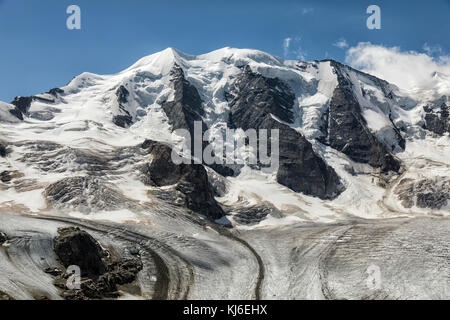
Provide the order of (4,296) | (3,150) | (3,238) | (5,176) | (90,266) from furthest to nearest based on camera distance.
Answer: (3,150) < (5,176) < (3,238) < (90,266) < (4,296)

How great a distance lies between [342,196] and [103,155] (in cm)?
8582

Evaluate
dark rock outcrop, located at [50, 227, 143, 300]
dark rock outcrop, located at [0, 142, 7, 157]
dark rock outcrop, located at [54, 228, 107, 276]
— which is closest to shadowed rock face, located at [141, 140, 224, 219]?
dark rock outcrop, located at [0, 142, 7, 157]

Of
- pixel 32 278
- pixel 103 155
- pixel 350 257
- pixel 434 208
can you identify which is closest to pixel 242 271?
pixel 350 257

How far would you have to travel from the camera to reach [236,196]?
16338 centimetres

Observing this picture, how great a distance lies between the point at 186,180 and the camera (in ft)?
472

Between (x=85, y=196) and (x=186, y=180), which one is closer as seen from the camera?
(x=85, y=196)

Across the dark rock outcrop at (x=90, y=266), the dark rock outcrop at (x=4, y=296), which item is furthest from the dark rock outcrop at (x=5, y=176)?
the dark rock outcrop at (x=4, y=296)

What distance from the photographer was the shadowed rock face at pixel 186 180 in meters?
140

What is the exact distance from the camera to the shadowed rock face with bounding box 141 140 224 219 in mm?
140000

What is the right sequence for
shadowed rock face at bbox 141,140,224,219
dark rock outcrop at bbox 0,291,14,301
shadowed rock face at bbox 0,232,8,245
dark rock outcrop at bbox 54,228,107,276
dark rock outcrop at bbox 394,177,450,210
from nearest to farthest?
1. dark rock outcrop at bbox 0,291,14,301
2. dark rock outcrop at bbox 54,228,107,276
3. shadowed rock face at bbox 0,232,8,245
4. shadowed rock face at bbox 141,140,224,219
5. dark rock outcrop at bbox 394,177,450,210

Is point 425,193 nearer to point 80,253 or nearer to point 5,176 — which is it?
point 80,253

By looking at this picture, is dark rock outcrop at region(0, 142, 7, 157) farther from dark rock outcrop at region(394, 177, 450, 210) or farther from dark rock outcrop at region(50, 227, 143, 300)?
dark rock outcrop at region(394, 177, 450, 210)

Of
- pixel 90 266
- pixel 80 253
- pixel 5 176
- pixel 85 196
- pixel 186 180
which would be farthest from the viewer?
pixel 186 180

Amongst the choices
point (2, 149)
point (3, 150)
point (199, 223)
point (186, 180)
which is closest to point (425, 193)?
point (186, 180)
